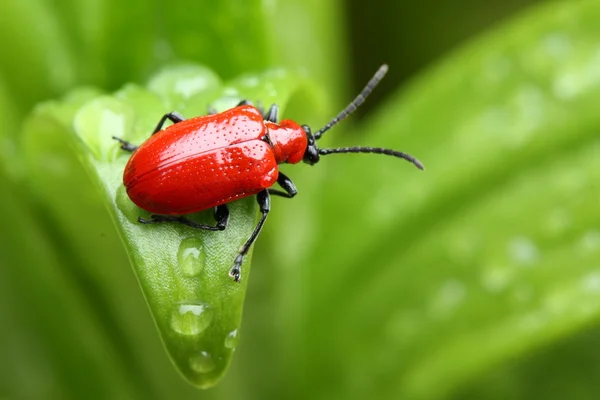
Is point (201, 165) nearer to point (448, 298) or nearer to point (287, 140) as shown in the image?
point (287, 140)

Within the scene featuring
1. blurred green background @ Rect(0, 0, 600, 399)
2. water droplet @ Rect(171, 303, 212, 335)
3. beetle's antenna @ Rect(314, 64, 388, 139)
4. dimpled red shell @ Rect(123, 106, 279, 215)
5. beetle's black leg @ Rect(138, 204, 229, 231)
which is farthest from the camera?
beetle's antenna @ Rect(314, 64, 388, 139)

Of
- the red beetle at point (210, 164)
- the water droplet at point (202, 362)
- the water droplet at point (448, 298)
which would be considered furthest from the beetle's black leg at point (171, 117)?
the water droplet at point (448, 298)

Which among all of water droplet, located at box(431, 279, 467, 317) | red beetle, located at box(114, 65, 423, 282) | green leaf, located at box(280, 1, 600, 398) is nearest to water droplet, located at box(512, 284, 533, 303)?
green leaf, located at box(280, 1, 600, 398)

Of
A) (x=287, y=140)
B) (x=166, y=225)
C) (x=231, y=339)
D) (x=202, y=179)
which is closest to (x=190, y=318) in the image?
(x=231, y=339)

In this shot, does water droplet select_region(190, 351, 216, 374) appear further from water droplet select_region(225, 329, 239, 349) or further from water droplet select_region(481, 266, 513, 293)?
water droplet select_region(481, 266, 513, 293)

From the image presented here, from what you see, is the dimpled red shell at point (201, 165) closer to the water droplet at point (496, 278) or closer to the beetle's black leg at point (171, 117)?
the beetle's black leg at point (171, 117)

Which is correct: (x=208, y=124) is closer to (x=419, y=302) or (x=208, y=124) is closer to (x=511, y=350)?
(x=419, y=302)
